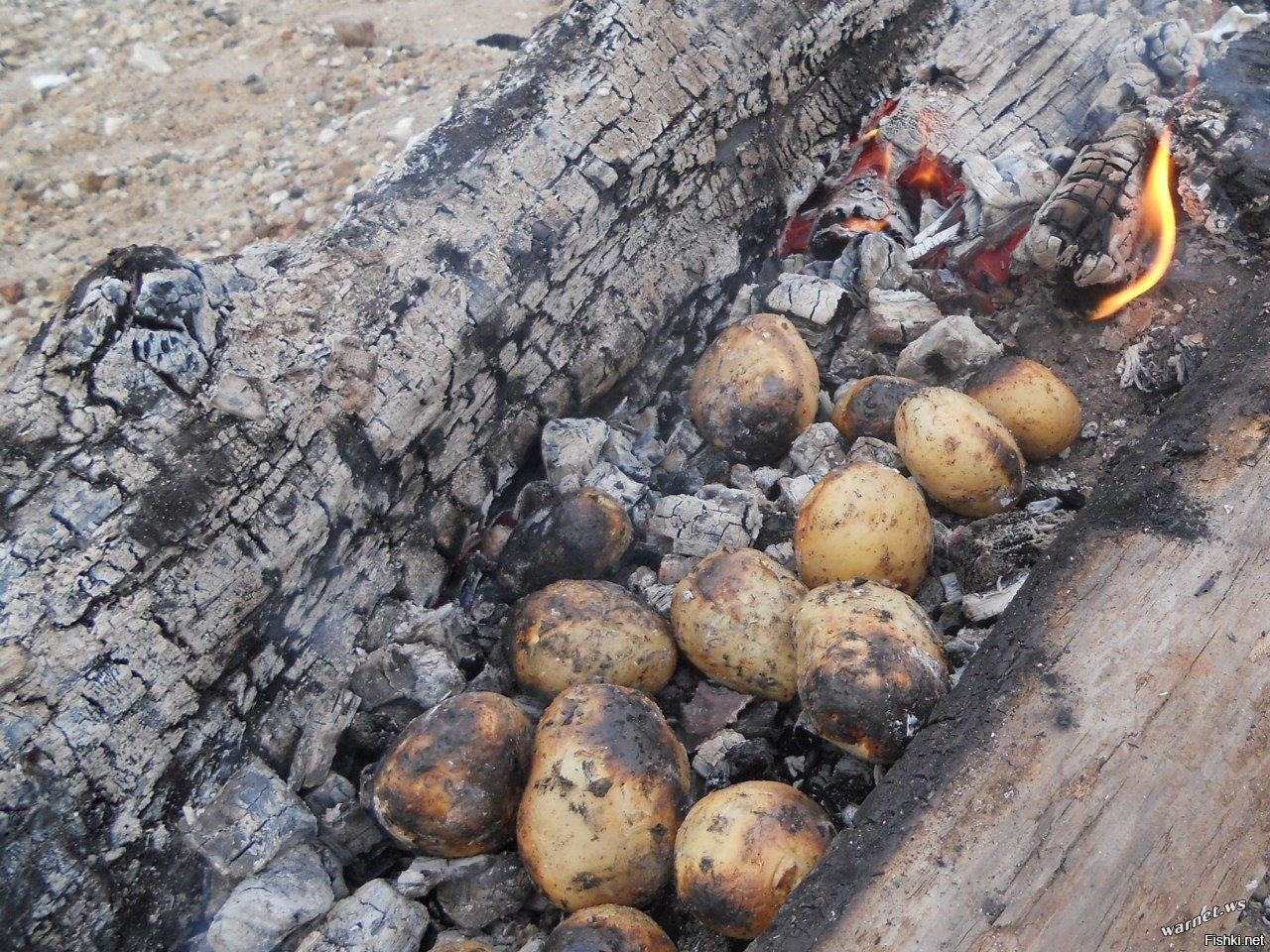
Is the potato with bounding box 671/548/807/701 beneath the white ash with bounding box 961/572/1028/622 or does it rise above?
above

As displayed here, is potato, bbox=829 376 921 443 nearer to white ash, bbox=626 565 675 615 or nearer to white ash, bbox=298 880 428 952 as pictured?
white ash, bbox=626 565 675 615

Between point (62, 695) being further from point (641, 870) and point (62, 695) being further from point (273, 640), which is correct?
point (641, 870)

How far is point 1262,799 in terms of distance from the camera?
1775mm

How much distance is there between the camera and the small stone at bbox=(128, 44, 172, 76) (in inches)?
254

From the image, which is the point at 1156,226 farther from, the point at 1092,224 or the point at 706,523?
the point at 706,523

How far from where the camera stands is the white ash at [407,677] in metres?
2.69

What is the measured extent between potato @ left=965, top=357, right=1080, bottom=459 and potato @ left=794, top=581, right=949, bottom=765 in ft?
3.43

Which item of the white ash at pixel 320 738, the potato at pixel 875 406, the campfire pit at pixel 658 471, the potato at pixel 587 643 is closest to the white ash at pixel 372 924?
the campfire pit at pixel 658 471

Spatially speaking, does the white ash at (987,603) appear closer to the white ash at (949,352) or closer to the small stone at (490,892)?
the white ash at (949,352)

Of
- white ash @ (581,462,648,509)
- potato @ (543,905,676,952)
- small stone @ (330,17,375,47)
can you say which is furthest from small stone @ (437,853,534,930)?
small stone @ (330,17,375,47)

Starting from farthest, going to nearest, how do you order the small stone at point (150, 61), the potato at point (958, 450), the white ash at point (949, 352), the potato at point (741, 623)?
the small stone at point (150, 61), the white ash at point (949, 352), the potato at point (958, 450), the potato at point (741, 623)

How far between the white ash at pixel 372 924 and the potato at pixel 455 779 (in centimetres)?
15

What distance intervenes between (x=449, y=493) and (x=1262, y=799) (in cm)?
232

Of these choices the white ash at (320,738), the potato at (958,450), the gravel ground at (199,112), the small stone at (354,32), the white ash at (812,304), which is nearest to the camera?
the white ash at (320,738)
